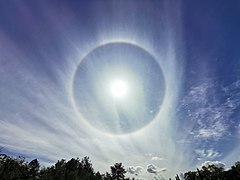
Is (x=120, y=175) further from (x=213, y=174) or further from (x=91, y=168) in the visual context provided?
(x=213, y=174)

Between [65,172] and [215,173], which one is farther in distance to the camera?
[215,173]

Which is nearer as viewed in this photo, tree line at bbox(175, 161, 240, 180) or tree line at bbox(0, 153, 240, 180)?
tree line at bbox(0, 153, 240, 180)

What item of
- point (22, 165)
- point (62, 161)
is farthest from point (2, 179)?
point (62, 161)

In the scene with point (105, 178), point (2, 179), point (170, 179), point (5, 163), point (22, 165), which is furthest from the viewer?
point (170, 179)

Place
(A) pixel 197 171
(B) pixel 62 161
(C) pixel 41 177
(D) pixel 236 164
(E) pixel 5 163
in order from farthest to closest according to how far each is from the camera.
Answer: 1. (A) pixel 197 171
2. (D) pixel 236 164
3. (B) pixel 62 161
4. (C) pixel 41 177
5. (E) pixel 5 163

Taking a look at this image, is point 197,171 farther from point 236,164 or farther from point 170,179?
point 170,179

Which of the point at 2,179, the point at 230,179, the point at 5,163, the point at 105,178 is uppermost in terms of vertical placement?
the point at 105,178

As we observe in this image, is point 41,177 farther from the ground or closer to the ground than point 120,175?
closer to the ground

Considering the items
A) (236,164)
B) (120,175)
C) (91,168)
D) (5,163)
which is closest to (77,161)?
(91,168)

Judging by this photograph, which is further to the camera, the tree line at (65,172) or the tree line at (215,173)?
the tree line at (215,173)

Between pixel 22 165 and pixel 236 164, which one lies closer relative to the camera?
pixel 22 165
